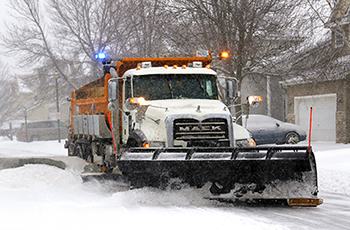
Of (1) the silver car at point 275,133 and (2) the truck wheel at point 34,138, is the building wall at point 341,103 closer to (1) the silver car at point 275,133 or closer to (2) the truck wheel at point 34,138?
(1) the silver car at point 275,133

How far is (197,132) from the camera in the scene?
7.72m

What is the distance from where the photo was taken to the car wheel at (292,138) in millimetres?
20312

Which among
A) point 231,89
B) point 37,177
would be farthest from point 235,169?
point 37,177

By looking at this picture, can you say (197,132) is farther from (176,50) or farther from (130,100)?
(176,50)

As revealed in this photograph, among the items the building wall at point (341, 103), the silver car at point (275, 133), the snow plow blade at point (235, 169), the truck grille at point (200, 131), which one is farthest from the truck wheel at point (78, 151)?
the building wall at point (341, 103)

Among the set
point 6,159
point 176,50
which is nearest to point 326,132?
point 176,50

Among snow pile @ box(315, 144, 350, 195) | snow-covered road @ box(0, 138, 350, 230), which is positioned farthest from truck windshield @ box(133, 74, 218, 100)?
snow pile @ box(315, 144, 350, 195)

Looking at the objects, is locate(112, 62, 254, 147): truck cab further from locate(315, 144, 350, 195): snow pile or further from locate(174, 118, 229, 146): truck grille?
locate(315, 144, 350, 195): snow pile

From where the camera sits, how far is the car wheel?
2031 centimetres

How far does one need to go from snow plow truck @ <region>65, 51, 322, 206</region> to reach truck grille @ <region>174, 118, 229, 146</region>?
17 mm

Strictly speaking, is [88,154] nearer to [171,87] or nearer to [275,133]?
[171,87]

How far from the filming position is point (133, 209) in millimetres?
6562

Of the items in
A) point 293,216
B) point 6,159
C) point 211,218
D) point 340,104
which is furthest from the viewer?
point 340,104

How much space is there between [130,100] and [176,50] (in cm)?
778
